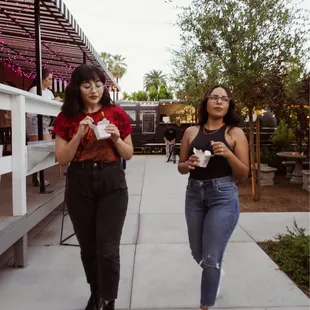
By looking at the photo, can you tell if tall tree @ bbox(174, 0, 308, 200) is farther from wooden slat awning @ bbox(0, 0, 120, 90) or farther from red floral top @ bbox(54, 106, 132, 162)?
red floral top @ bbox(54, 106, 132, 162)

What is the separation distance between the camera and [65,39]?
8.29 metres

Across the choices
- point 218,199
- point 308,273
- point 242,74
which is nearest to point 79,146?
point 218,199

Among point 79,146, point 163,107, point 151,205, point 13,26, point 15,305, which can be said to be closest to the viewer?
point 79,146

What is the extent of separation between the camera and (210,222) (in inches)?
109

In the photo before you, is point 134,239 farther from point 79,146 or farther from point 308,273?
point 79,146

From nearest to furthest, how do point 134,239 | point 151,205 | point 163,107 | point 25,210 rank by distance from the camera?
point 25,210 → point 134,239 → point 151,205 → point 163,107

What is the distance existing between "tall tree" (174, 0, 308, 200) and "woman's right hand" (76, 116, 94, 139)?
5.54m

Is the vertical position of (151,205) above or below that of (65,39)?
below

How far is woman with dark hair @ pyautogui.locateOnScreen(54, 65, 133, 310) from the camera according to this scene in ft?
8.79

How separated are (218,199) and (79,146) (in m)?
1.02

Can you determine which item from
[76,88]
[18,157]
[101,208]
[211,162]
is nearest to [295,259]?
[211,162]

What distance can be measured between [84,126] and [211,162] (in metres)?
0.94

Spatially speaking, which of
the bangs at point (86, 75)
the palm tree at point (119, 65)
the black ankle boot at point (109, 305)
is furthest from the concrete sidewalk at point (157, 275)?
the palm tree at point (119, 65)

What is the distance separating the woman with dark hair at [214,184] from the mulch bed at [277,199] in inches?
162
